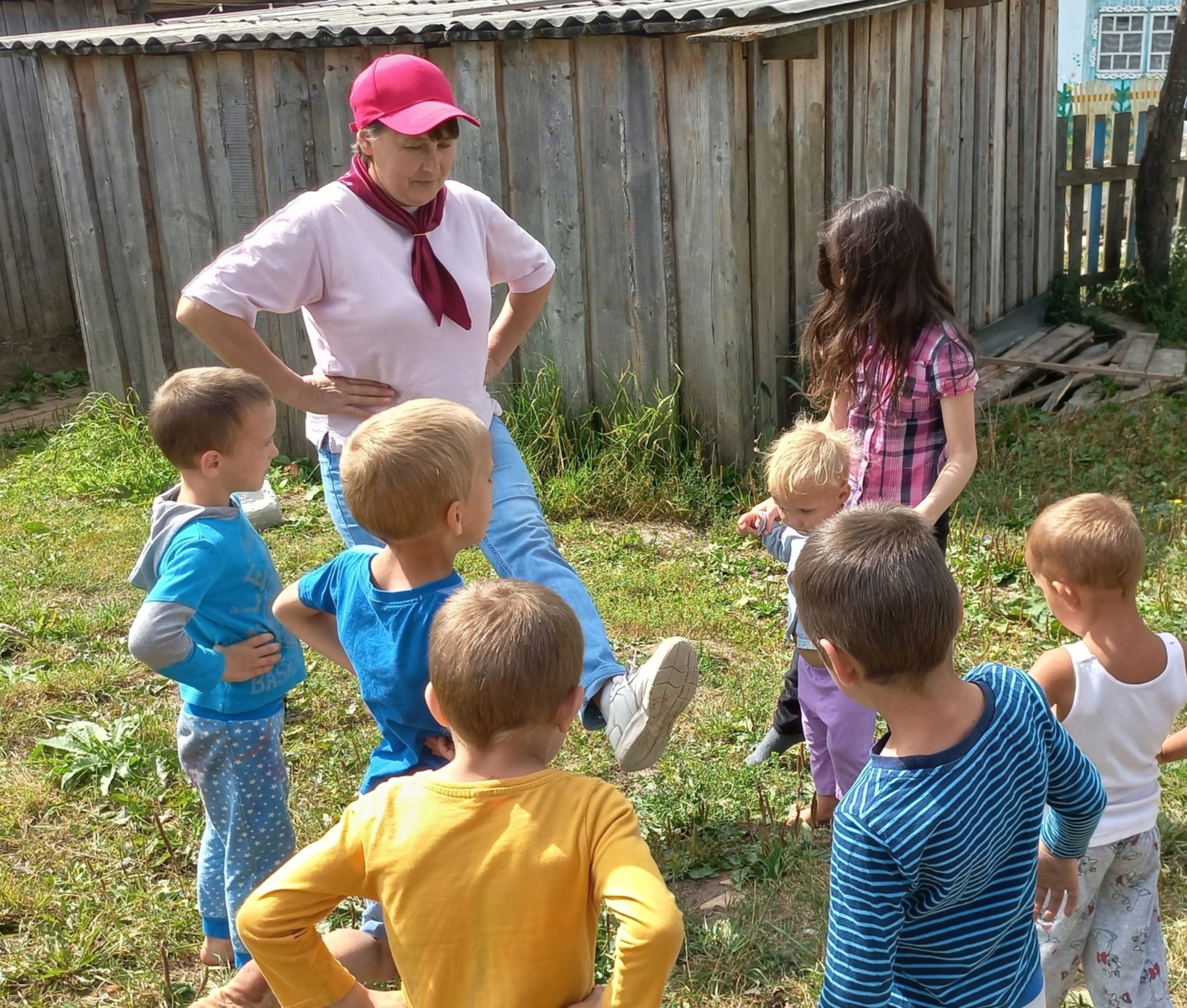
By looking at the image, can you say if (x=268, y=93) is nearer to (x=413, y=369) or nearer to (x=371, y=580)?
(x=413, y=369)

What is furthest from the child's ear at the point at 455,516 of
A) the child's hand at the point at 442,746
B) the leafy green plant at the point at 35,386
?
the leafy green plant at the point at 35,386

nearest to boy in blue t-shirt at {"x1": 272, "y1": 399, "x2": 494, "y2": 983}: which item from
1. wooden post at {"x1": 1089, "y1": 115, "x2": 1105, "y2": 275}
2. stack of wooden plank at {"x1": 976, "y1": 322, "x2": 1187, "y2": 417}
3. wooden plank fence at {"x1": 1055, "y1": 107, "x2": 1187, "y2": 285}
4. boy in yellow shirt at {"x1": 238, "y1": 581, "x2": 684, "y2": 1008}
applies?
boy in yellow shirt at {"x1": 238, "y1": 581, "x2": 684, "y2": 1008}

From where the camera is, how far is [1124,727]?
228cm

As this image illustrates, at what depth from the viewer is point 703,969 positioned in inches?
113

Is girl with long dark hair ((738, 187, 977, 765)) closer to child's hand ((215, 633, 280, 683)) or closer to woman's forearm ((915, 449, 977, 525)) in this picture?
woman's forearm ((915, 449, 977, 525))

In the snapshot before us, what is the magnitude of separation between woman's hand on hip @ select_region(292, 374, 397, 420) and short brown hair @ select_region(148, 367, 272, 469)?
0.50 meters

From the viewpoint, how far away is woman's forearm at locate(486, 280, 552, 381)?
12.4ft

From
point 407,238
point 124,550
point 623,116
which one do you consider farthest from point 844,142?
point 124,550

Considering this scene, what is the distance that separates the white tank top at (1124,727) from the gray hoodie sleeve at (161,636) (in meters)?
1.73

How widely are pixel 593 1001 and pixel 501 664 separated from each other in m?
0.52

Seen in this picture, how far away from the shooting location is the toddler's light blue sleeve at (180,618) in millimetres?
2428

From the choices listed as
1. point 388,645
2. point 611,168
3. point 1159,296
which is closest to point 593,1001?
point 388,645

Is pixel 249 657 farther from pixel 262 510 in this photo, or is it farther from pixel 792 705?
pixel 262 510

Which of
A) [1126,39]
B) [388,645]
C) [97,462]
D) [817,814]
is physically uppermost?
[1126,39]
